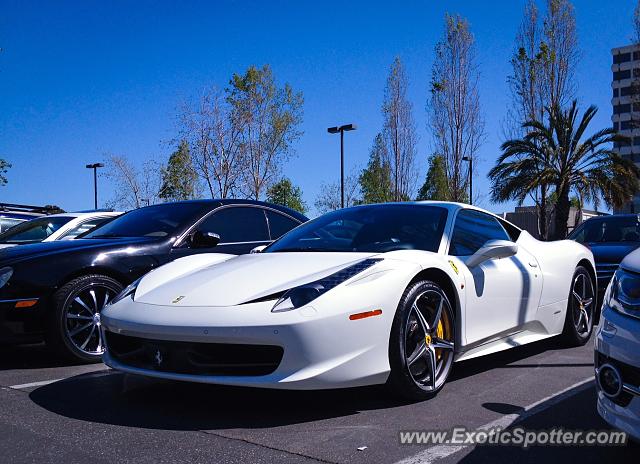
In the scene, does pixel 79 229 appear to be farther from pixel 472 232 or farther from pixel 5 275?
pixel 472 232

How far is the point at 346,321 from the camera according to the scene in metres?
3.36

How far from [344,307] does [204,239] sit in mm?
2261

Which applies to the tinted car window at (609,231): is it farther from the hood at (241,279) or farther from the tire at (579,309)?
the hood at (241,279)

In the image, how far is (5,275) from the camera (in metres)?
4.73

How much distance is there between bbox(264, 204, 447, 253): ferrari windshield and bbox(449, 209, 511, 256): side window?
0.13 m

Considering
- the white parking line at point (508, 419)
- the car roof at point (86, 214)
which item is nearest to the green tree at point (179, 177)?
the car roof at point (86, 214)

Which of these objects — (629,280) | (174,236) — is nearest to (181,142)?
(174,236)

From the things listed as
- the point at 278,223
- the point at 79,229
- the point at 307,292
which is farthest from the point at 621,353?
the point at 79,229

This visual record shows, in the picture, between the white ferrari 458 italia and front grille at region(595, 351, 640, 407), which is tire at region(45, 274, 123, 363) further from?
front grille at region(595, 351, 640, 407)

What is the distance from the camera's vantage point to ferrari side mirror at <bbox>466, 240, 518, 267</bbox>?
4.25 metres

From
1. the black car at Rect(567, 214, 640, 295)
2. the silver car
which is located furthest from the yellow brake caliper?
the black car at Rect(567, 214, 640, 295)

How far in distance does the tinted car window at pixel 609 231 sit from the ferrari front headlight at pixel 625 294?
6.73m

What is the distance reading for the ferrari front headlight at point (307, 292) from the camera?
11.1ft

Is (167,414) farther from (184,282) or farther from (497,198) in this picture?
(497,198)
